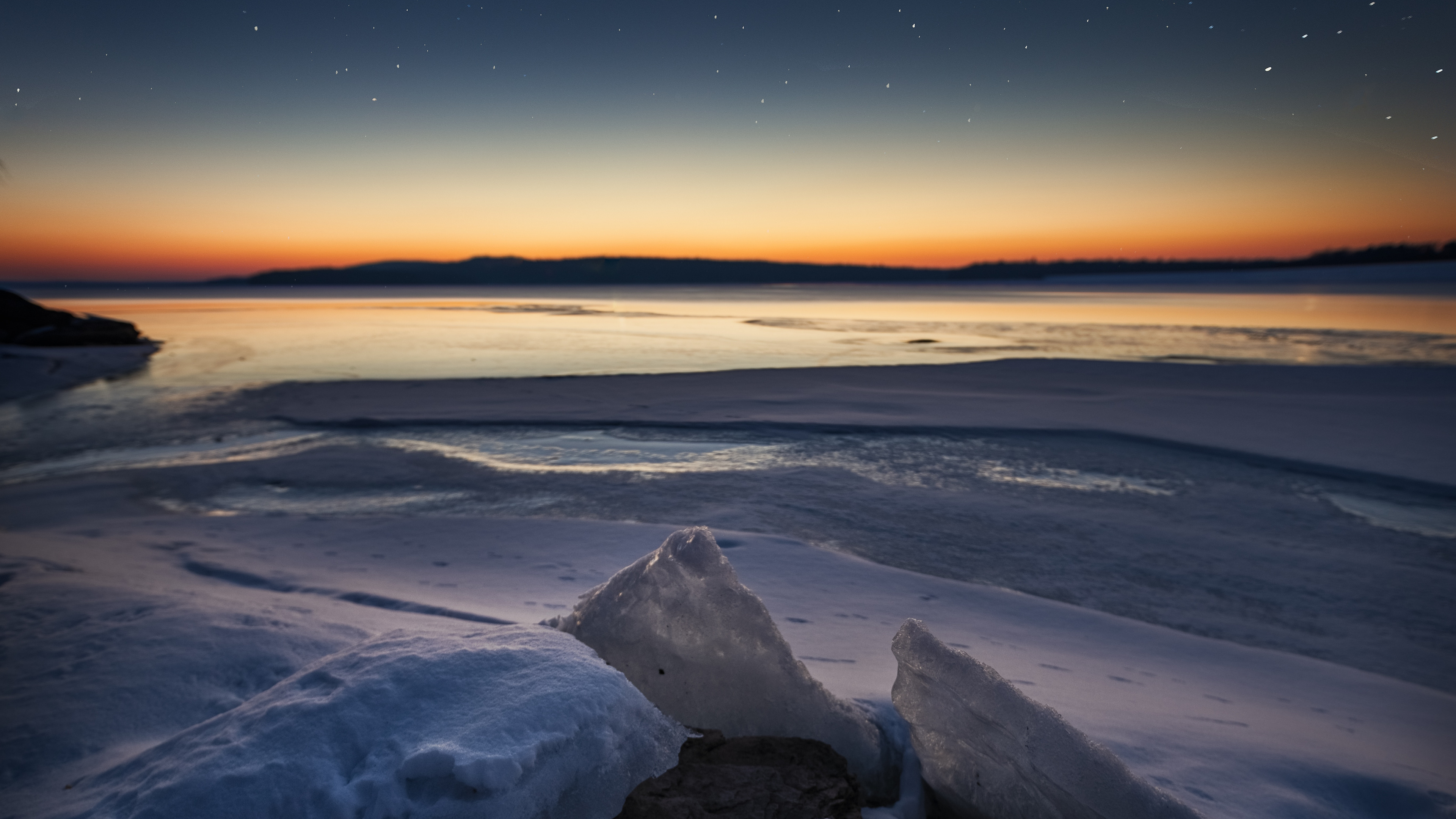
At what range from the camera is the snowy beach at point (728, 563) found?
1470 mm

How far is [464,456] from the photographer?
559 centimetres

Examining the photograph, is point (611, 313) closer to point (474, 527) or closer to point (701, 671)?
point (474, 527)

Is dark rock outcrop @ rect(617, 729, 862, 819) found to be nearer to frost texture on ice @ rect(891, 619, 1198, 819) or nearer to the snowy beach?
the snowy beach

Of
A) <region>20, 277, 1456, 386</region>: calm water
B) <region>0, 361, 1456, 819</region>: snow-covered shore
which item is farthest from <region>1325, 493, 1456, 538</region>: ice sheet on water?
<region>20, 277, 1456, 386</region>: calm water

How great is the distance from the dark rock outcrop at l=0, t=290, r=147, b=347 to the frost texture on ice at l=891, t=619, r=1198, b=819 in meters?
16.1

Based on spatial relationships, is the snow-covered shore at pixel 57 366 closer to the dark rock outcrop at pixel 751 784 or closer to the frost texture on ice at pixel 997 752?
the dark rock outcrop at pixel 751 784

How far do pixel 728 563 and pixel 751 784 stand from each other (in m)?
0.52

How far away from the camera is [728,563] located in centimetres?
183

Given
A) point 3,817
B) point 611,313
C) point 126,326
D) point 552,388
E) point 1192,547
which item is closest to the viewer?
point 3,817

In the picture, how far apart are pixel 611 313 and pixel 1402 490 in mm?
25440

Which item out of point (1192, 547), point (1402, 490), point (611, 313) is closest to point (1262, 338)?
point (1402, 490)

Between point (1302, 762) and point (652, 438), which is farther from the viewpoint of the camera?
point (652, 438)

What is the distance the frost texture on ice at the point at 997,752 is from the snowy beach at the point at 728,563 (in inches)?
6.1

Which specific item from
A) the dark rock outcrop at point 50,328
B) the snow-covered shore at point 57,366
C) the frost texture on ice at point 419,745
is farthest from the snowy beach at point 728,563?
the dark rock outcrop at point 50,328
